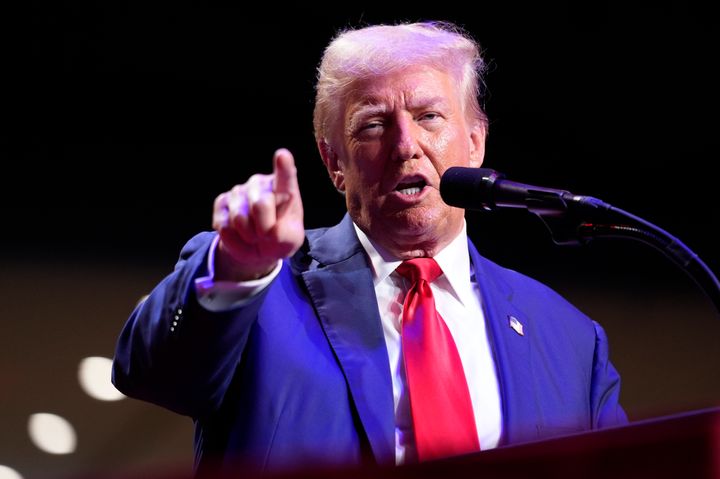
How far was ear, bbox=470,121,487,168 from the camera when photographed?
7.25 ft

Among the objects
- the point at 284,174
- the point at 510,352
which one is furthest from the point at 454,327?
the point at 284,174

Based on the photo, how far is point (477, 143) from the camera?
223 cm

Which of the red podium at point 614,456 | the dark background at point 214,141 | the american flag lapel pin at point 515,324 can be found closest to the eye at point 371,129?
the american flag lapel pin at point 515,324

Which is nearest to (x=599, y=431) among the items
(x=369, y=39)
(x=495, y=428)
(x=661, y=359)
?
(x=495, y=428)

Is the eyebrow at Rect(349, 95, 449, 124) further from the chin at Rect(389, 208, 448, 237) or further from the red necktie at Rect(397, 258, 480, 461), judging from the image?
the red necktie at Rect(397, 258, 480, 461)

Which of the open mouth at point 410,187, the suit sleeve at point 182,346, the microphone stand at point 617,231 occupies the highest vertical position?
the microphone stand at point 617,231

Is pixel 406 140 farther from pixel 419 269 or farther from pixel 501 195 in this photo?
pixel 501 195

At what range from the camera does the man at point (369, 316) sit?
139 cm

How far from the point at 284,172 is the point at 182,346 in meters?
0.39

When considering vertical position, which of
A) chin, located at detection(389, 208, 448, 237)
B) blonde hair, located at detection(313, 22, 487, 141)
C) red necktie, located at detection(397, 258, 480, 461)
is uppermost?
blonde hair, located at detection(313, 22, 487, 141)

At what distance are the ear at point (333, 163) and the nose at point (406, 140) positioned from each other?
0.71 ft

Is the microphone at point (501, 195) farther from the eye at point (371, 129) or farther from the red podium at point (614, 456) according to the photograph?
the red podium at point (614, 456)

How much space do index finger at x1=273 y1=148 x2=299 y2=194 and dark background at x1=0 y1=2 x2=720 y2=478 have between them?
159cm

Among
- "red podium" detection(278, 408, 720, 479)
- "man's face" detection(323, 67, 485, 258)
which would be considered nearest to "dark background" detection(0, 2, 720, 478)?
"man's face" detection(323, 67, 485, 258)
